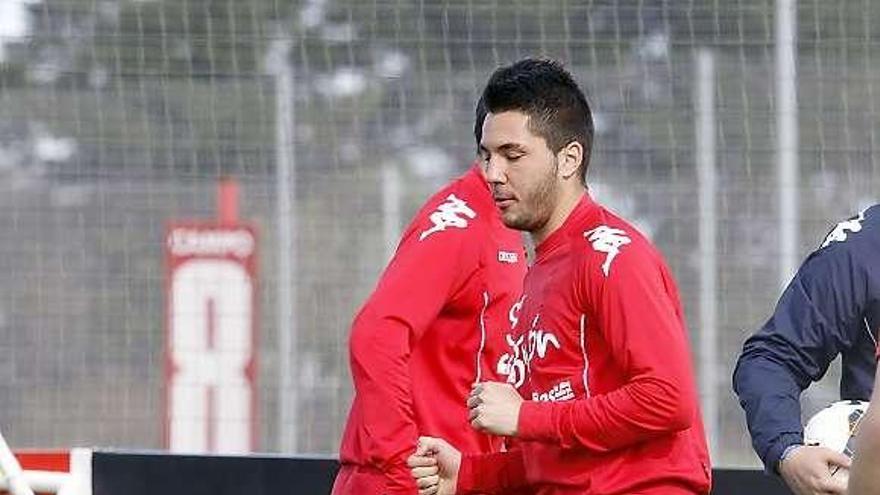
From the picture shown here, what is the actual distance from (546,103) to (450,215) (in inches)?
30.5

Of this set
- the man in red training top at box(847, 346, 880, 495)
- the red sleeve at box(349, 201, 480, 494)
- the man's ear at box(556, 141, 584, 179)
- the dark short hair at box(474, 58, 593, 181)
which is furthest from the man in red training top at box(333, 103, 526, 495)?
the man in red training top at box(847, 346, 880, 495)

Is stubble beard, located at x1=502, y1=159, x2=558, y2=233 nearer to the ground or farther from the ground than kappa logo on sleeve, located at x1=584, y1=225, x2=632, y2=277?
farther from the ground

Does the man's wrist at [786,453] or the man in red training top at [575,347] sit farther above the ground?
the man in red training top at [575,347]

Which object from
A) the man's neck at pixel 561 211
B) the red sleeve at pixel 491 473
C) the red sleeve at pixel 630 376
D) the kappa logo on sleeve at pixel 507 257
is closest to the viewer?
the red sleeve at pixel 630 376

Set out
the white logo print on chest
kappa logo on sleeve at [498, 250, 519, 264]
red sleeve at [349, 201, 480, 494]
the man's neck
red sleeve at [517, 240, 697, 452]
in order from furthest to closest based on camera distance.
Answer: kappa logo on sleeve at [498, 250, 519, 264]
red sleeve at [349, 201, 480, 494]
the man's neck
the white logo print on chest
red sleeve at [517, 240, 697, 452]

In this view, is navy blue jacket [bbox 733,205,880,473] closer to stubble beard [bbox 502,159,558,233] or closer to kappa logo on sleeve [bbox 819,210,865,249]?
kappa logo on sleeve [bbox 819,210,865,249]

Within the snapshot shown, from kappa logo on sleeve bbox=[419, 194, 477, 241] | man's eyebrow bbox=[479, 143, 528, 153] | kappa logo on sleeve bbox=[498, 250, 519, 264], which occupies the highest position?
man's eyebrow bbox=[479, 143, 528, 153]

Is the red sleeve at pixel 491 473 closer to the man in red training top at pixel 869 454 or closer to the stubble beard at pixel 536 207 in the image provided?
the stubble beard at pixel 536 207

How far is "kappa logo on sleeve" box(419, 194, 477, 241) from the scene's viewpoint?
4859 mm

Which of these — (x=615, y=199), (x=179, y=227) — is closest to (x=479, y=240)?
(x=615, y=199)

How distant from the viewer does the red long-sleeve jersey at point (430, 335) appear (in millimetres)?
4793

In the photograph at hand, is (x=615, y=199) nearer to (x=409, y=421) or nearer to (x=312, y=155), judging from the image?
(x=312, y=155)

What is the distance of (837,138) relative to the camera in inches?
276

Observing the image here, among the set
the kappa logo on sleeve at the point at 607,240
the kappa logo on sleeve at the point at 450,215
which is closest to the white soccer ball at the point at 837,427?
the kappa logo on sleeve at the point at 607,240
